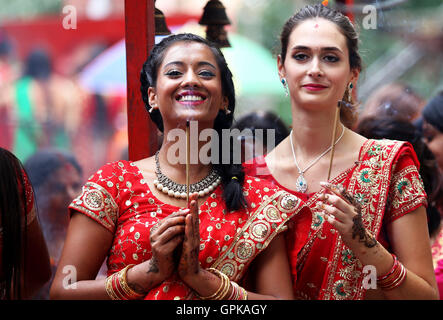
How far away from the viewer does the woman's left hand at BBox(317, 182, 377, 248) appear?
198 cm

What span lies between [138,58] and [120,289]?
1153mm

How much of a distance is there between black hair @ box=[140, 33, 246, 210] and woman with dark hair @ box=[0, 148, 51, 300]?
22.2 inches

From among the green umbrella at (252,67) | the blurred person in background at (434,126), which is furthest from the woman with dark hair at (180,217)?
the green umbrella at (252,67)

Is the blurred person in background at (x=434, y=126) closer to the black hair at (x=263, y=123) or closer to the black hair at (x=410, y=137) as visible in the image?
the black hair at (x=410, y=137)

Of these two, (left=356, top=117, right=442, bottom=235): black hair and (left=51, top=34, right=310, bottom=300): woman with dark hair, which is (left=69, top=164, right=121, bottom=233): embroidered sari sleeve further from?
(left=356, top=117, right=442, bottom=235): black hair

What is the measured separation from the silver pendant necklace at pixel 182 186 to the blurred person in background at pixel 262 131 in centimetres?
100

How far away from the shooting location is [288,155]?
254 cm

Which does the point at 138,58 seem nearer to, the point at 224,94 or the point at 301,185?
the point at 224,94

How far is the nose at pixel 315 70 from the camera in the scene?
228 centimetres

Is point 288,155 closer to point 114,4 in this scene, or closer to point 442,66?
point 114,4

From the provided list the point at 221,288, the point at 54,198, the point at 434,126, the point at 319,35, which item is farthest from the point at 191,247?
the point at 434,126

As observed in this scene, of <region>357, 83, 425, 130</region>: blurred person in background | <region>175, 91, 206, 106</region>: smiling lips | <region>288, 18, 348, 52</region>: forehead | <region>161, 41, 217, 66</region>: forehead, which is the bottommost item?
<region>357, 83, 425, 130</region>: blurred person in background

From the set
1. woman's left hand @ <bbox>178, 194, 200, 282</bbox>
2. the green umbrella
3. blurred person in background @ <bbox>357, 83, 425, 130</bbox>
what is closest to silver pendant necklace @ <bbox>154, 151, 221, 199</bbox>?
woman's left hand @ <bbox>178, 194, 200, 282</bbox>

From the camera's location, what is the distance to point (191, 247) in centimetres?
189
